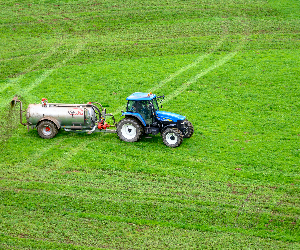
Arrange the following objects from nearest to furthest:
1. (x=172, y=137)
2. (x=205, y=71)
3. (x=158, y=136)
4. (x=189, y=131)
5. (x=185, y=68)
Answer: (x=172, y=137) → (x=189, y=131) → (x=158, y=136) → (x=205, y=71) → (x=185, y=68)

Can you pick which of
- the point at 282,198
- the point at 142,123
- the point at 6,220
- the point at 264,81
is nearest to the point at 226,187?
the point at 282,198

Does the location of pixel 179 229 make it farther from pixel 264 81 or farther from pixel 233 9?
pixel 233 9

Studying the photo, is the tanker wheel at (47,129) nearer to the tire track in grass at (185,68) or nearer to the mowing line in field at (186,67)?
the tire track in grass at (185,68)

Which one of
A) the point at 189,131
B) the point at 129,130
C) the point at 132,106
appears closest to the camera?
the point at 132,106

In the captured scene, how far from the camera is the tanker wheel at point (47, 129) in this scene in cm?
2586

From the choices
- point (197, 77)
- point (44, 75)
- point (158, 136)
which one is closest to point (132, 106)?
point (158, 136)

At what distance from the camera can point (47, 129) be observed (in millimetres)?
26234

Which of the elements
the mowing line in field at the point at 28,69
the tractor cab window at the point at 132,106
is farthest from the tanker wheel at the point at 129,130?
the mowing line in field at the point at 28,69

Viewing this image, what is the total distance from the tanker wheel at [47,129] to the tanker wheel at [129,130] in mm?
4083

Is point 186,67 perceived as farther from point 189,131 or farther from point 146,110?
point 146,110

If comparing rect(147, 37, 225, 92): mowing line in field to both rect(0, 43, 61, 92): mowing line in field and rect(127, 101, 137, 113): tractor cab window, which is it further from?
rect(0, 43, 61, 92): mowing line in field

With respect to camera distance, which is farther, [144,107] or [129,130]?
[129,130]

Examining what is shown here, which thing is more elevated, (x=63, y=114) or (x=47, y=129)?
(x=63, y=114)

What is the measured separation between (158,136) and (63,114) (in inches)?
244
